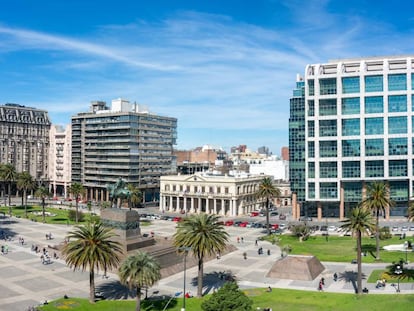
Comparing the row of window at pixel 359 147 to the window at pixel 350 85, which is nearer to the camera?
the row of window at pixel 359 147

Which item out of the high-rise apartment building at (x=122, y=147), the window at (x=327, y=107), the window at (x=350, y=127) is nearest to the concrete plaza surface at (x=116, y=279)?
the window at (x=350, y=127)

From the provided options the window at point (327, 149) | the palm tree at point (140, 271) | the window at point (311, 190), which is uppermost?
the window at point (327, 149)

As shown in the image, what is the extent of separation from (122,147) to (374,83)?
313 feet

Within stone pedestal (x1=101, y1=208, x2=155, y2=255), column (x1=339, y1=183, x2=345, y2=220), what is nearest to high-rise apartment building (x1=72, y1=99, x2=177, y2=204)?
column (x1=339, y1=183, x2=345, y2=220)

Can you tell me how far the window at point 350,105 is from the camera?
123512 millimetres

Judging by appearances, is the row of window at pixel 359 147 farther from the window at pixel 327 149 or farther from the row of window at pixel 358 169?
the row of window at pixel 358 169

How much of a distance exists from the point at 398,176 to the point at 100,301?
3686 inches

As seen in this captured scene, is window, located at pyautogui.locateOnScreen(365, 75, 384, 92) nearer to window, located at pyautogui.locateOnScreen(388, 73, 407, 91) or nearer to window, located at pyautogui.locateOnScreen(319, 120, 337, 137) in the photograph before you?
window, located at pyautogui.locateOnScreen(388, 73, 407, 91)

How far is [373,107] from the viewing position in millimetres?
122312

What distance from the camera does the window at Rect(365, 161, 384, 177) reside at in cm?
12262

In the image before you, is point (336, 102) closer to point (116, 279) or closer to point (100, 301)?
point (116, 279)

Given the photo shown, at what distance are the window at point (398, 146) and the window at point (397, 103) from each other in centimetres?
808

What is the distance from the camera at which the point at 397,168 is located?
12188cm

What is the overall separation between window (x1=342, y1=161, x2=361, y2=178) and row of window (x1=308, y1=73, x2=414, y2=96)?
19.7 metres
